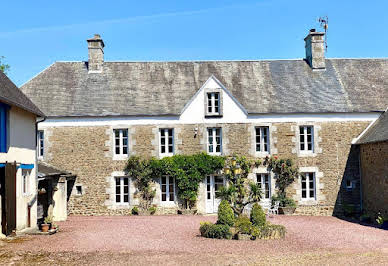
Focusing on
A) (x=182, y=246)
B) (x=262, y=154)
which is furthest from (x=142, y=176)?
(x=182, y=246)

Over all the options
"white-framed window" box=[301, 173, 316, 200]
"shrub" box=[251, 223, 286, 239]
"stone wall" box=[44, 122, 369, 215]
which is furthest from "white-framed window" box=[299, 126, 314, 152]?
"shrub" box=[251, 223, 286, 239]

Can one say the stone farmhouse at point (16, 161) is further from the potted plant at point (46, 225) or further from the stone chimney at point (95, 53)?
the stone chimney at point (95, 53)

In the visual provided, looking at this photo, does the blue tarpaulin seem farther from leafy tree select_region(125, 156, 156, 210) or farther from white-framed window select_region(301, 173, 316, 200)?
white-framed window select_region(301, 173, 316, 200)

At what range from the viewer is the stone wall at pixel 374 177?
16.9 meters

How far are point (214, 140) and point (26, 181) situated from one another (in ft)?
A: 28.0

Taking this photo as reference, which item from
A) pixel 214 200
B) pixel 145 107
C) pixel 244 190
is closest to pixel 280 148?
pixel 244 190

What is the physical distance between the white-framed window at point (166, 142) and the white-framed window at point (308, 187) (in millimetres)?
6179

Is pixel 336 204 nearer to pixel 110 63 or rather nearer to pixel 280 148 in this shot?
pixel 280 148

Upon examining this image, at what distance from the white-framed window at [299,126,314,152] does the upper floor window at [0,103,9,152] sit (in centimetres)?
1273

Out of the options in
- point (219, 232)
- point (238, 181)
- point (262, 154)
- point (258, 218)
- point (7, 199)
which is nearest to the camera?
point (7, 199)

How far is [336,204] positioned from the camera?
776 inches

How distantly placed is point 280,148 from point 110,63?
958 cm

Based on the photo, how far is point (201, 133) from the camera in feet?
64.6

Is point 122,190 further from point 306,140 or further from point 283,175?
point 306,140
